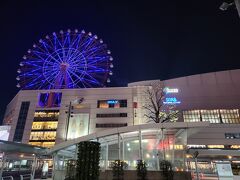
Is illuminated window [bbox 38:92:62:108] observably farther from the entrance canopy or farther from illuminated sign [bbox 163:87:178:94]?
the entrance canopy

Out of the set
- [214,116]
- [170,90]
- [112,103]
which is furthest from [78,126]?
[214,116]

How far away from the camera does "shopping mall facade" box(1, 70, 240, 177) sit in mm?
15289

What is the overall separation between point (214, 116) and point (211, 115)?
1.99 feet

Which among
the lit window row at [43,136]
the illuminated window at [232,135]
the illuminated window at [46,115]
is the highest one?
the illuminated window at [46,115]

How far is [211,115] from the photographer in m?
42.9

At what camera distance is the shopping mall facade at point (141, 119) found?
1529 cm

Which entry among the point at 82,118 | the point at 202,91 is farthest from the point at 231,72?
the point at 82,118

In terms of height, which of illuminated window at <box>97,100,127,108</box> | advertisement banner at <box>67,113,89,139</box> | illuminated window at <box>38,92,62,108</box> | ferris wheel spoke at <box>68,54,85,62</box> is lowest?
advertisement banner at <box>67,113,89,139</box>

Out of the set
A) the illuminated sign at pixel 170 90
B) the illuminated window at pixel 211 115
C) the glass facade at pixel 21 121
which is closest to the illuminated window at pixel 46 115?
the glass facade at pixel 21 121

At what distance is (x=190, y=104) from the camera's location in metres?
44.5

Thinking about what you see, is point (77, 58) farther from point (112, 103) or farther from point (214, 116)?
point (214, 116)

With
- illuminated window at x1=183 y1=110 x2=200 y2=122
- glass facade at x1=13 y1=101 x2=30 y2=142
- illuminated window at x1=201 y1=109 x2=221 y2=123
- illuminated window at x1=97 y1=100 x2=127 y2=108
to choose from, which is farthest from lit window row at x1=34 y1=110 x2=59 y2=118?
illuminated window at x1=201 y1=109 x2=221 y2=123

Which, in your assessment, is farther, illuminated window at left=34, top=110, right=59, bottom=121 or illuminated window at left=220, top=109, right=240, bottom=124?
illuminated window at left=34, top=110, right=59, bottom=121

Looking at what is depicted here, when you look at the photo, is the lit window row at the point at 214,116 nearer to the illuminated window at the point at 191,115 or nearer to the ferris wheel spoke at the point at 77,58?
the illuminated window at the point at 191,115
